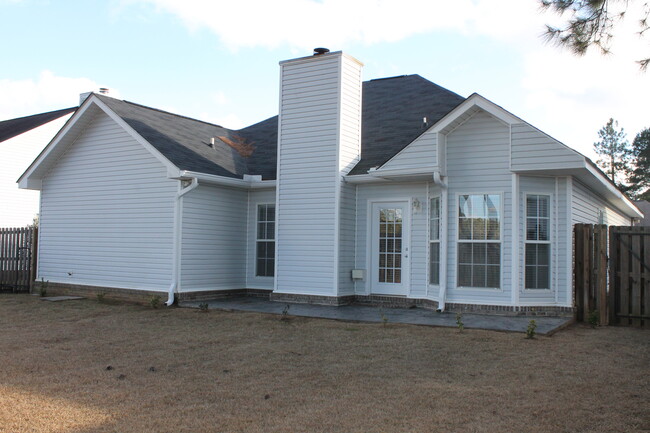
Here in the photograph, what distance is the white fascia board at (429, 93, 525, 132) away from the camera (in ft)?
34.3

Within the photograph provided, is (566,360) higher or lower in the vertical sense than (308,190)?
lower

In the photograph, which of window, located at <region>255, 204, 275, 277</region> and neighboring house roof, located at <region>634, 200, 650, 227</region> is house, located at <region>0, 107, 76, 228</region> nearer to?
window, located at <region>255, 204, 275, 277</region>

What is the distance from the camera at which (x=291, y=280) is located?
41.7ft

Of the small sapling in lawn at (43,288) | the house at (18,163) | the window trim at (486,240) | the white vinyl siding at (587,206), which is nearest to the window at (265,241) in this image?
the window trim at (486,240)

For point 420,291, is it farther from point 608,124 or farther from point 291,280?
point 608,124

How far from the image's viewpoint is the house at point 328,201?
1064 cm

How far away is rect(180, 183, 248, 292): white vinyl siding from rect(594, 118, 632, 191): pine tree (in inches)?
1596

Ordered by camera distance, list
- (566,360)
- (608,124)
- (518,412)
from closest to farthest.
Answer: (518,412)
(566,360)
(608,124)

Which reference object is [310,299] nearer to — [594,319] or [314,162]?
[314,162]

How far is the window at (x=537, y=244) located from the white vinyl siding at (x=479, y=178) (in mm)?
371

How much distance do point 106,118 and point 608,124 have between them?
44975mm

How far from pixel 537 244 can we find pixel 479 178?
5.23 ft

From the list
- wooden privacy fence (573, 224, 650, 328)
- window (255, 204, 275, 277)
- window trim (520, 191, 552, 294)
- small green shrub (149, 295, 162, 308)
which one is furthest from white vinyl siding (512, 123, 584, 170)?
small green shrub (149, 295, 162, 308)

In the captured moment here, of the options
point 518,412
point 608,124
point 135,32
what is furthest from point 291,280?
point 608,124
